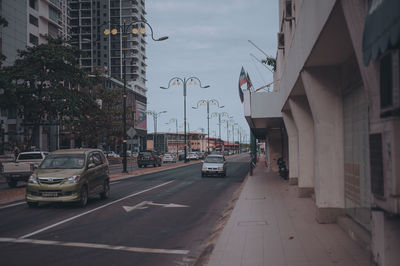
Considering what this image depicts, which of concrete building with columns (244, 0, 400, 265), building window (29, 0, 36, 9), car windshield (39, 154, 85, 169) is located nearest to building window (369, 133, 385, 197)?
concrete building with columns (244, 0, 400, 265)

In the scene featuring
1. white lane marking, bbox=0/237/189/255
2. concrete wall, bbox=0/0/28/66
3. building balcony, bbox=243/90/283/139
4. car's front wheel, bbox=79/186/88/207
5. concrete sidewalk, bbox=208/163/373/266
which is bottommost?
white lane marking, bbox=0/237/189/255

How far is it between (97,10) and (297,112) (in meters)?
109

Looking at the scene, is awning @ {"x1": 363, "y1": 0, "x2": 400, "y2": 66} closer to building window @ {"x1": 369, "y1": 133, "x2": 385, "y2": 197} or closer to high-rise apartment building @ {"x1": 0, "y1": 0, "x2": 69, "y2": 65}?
building window @ {"x1": 369, "y1": 133, "x2": 385, "y2": 197}

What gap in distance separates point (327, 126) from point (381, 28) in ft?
22.3

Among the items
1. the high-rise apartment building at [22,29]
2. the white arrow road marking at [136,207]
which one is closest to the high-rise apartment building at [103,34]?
the high-rise apartment building at [22,29]

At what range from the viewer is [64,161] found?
574 inches

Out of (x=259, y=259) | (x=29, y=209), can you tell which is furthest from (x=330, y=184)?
(x=29, y=209)

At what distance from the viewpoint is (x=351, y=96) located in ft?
30.5

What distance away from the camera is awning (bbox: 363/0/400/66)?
3.24 meters

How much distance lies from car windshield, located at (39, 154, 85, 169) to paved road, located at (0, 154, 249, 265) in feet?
4.44

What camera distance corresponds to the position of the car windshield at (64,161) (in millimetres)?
14352

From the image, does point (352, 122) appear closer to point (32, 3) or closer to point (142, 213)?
point (142, 213)

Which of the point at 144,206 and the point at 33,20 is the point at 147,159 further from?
the point at 144,206

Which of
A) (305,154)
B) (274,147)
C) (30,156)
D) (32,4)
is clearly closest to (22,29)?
(32,4)
